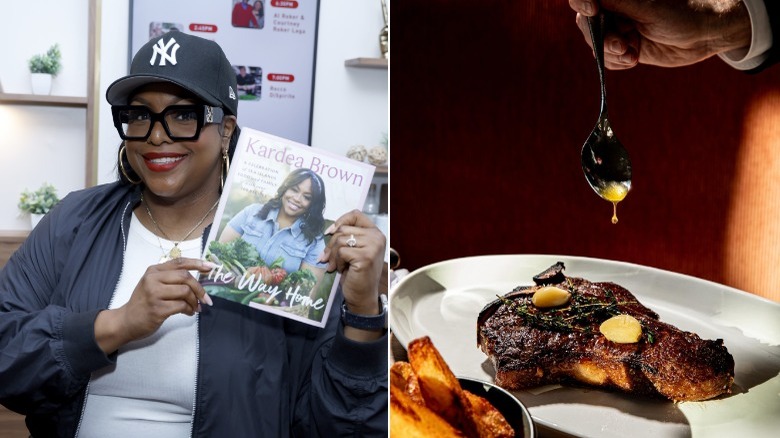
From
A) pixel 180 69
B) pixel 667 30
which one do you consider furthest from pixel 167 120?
pixel 667 30

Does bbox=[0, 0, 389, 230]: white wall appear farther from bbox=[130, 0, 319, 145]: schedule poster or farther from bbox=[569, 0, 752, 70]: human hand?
bbox=[569, 0, 752, 70]: human hand

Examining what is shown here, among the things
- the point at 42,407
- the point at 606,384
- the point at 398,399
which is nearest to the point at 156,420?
the point at 42,407

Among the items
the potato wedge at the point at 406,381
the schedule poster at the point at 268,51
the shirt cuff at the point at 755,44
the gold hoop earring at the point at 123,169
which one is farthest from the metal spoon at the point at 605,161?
the schedule poster at the point at 268,51

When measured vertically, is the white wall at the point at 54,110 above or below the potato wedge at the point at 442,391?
above

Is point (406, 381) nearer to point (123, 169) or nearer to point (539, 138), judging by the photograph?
point (539, 138)

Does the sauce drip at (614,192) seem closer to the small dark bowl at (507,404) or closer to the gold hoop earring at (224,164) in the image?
the small dark bowl at (507,404)

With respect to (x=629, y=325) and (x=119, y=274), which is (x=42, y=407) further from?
(x=629, y=325)
